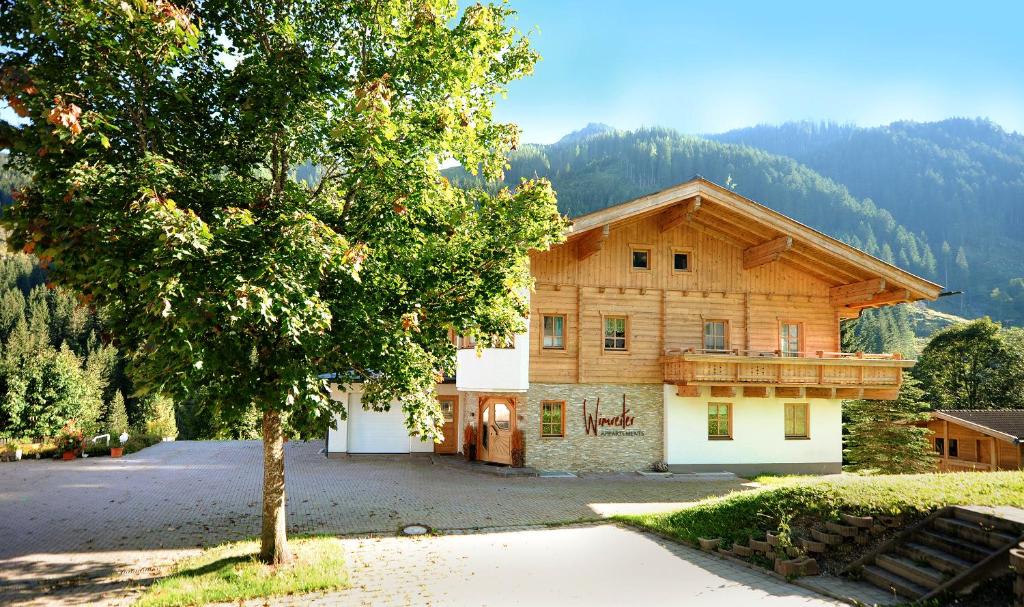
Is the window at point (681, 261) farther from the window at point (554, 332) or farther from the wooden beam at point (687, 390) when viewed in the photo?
the window at point (554, 332)

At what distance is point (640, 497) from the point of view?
17.4m

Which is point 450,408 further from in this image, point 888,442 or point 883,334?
point 883,334

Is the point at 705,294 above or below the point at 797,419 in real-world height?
above

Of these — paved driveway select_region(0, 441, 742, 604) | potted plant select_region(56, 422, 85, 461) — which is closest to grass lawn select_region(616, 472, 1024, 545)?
paved driveway select_region(0, 441, 742, 604)

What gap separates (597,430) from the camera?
71.7 ft

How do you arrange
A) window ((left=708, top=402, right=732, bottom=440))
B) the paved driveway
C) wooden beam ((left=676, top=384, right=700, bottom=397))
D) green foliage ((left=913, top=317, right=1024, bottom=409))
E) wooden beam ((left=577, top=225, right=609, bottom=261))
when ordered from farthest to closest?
green foliage ((left=913, top=317, right=1024, bottom=409)) < window ((left=708, top=402, right=732, bottom=440)) < wooden beam ((left=676, top=384, right=700, bottom=397)) < wooden beam ((left=577, top=225, right=609, bottom=261)) < the paved driveway

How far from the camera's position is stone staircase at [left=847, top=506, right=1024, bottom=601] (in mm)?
8398

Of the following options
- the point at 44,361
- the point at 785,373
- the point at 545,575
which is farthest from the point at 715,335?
the point at 44,361

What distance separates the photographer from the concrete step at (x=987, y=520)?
29.0 feet

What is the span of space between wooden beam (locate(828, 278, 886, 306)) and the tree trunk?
21.4 metres

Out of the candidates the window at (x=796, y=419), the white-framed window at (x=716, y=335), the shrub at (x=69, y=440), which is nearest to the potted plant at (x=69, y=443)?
the shrub at (x=69, y=440)

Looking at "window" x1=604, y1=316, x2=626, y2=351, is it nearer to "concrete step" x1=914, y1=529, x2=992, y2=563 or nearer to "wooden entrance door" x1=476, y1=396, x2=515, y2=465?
"wooden entrance door" x1=476, y1=396, x2=515, y2=465

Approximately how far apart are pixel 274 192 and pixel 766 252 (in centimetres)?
1812

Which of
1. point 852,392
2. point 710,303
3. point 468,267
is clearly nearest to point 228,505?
point 468,267
